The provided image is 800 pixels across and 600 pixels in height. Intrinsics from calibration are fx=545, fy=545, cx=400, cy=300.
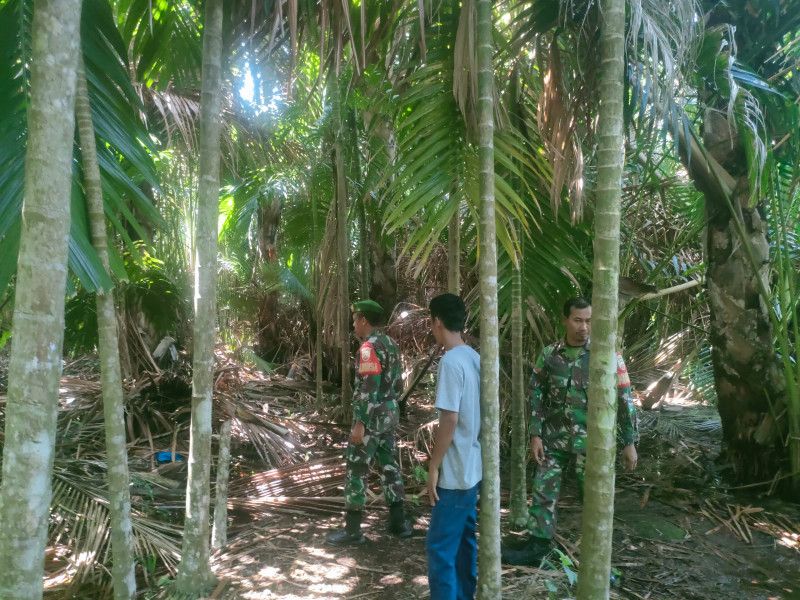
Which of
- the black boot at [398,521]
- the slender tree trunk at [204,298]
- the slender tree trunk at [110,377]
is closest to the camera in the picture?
the slender tree trunk at [110,377]

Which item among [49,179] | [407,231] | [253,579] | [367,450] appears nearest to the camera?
[49,179]

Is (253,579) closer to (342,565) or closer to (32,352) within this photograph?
(342,565)

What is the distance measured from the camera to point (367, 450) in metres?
3.78

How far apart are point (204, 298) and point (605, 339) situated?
1.81 m

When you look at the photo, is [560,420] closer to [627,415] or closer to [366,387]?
[627,415]

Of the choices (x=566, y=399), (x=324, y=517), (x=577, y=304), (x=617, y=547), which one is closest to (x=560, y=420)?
(x=566, y=399)

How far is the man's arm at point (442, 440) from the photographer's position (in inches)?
92.4

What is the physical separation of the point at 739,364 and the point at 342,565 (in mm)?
3533

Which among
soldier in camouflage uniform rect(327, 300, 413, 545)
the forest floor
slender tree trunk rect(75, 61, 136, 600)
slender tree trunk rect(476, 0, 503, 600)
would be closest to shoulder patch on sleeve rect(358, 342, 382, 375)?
soldier in camouflage uniform rect(327, 300, 413, 545)

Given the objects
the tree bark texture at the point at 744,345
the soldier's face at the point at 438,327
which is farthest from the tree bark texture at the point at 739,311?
the soldier's face at the point at 438,327

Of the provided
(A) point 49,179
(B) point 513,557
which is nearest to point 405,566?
(B) point 513,557

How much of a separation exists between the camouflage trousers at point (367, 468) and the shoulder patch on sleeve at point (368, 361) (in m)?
0.45

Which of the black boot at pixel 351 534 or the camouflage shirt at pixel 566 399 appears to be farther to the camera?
the black boot at pixel 351 534

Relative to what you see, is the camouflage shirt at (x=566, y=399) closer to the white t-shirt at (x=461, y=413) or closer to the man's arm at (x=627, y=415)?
the man's arm at (x=627, y=415)
